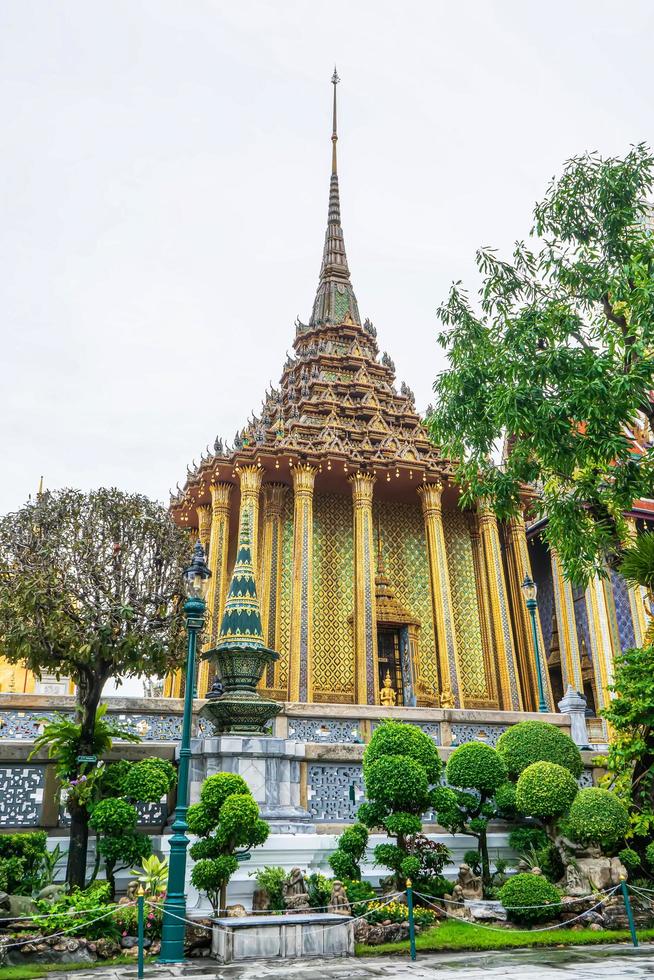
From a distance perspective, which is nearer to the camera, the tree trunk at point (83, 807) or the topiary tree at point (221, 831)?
the topiary tree at point (221, 831)

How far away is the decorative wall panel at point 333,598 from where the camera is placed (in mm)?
21766

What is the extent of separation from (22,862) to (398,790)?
4.27 m

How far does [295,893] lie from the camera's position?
8.52m

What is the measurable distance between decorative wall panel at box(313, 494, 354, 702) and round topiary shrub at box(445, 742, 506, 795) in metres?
11.1

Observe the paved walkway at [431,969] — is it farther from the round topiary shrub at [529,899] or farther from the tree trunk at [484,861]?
the tree trunk at [484,861]

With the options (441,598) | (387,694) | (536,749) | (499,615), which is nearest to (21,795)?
(536,749)

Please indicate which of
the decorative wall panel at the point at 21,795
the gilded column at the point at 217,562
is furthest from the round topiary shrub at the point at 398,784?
the gilded column at the point at 217,562

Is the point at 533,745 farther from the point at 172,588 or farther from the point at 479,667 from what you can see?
the point at 479,667

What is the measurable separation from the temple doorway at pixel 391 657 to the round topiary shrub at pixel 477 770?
1235 centimetres

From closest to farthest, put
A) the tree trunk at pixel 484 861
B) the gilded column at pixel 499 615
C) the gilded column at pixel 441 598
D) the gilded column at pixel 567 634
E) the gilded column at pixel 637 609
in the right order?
the tree trunk at pixel 484 861
the gilded column at pixel 441 598
the gilded column at pixel 499 615
the gilded column at pixel 637 609
the gilded column at pixel 567 634

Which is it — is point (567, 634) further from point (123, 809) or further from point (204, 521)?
point (123, 809)

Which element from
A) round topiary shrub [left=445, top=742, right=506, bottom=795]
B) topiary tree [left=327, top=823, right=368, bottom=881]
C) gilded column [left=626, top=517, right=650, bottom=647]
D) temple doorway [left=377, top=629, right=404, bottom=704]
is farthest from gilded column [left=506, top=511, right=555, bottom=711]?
topiary tree [left=327, top=823, right=368, bottom=881]

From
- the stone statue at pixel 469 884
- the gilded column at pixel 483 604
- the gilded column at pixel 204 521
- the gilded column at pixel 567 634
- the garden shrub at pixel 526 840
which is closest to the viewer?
the stone statue at pixel 469 884

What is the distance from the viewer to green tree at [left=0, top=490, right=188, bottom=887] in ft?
31.5
